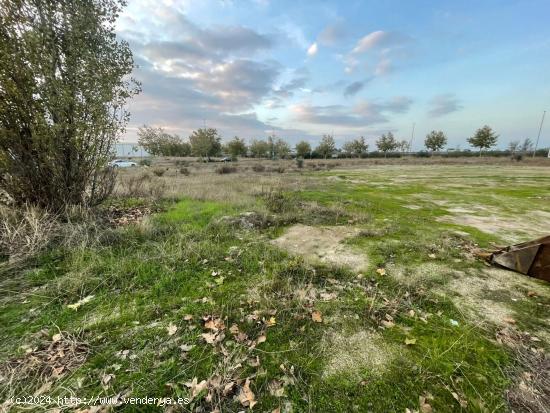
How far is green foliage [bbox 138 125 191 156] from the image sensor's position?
45.1m

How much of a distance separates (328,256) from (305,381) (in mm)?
2687

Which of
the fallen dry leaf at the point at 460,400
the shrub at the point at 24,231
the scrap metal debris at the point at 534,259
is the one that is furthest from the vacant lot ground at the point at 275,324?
the scrap metal debris at the point at 534,259

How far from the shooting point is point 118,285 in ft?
11.5

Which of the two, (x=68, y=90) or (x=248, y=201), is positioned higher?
(x=68, y=90)

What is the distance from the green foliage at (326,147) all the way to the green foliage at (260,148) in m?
12.9

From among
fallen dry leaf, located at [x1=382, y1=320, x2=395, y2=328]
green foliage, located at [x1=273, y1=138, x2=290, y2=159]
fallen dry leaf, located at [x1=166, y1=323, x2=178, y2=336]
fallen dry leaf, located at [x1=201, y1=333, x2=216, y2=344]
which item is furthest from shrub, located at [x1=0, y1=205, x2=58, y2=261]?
green foliage, located at [x1=273, y1=138, x2=290, y2=159]

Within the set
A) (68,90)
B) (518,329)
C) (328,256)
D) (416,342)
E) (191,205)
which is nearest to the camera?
(416,342)

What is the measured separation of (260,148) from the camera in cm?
6106

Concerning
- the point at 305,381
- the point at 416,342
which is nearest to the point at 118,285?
the point at 305,381

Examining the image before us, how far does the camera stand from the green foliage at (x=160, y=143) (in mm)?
45084

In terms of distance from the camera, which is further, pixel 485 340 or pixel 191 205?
pixel 191 205

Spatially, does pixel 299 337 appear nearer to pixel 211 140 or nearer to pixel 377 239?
pixel 377 239

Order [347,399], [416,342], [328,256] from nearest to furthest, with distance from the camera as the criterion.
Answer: [347,399], [416,342], [328,256]

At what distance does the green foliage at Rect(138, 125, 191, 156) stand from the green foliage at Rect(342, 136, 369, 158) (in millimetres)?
41968
